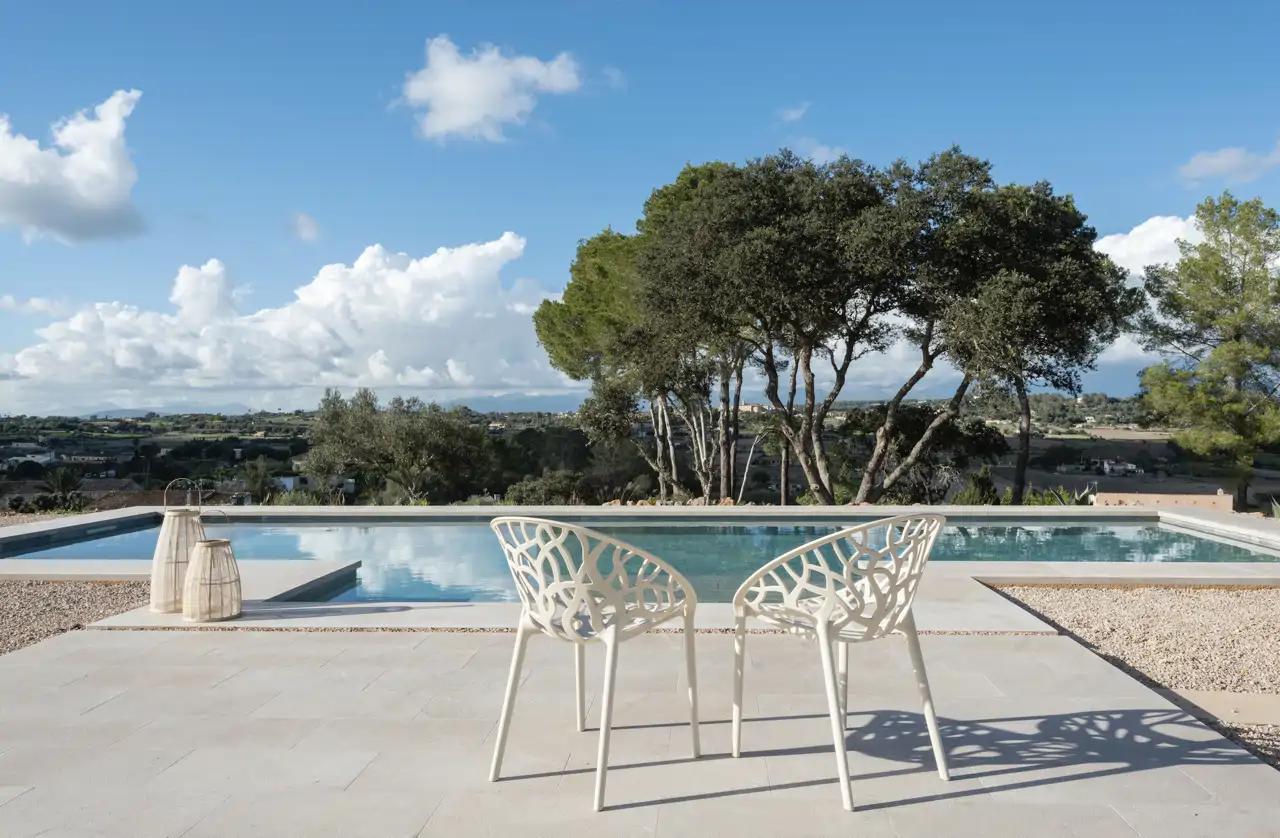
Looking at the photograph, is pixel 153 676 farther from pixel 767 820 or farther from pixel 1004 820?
pixel 1004 820

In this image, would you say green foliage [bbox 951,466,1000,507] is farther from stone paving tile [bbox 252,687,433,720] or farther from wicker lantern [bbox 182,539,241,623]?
stone paving tile [bbox 252,687,433,720]

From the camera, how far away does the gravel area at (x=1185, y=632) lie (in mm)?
4492

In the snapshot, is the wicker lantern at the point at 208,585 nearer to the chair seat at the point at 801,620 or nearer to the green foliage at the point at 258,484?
the chair seat at the point at 801,620

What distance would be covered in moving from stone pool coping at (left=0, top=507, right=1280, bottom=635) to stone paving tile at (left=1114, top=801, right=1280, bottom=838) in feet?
7.86

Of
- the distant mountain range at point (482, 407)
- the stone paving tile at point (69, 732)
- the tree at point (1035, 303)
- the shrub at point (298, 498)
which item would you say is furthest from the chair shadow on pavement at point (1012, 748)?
the distant mountain range at point (482, 407)

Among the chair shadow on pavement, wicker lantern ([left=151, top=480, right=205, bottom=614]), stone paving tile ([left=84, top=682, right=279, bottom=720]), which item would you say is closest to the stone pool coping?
wicker lantern ([left=151, top=480, right=205, bottom=614])

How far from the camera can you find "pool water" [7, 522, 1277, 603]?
324 inches

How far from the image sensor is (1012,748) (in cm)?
329

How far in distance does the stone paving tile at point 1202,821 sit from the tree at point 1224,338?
52.4ft

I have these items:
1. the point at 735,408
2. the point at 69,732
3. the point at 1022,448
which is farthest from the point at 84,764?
the point at 1022,448

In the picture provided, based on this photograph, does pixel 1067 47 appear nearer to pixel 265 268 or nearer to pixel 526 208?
pixel 526 208

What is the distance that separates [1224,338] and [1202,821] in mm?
17138

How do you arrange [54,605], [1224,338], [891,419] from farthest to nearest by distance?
[1224,338]
[891,419]
[54,605]

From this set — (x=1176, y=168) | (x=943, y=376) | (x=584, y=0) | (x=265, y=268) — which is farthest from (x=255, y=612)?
(x=1176, y=168)
